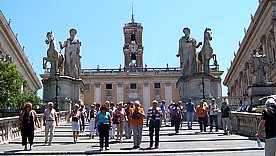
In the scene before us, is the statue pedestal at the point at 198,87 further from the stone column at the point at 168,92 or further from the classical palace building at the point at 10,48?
the stone column at the point at 168,92

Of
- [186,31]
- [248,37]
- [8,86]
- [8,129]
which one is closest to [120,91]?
[248,37]

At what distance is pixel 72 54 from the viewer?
88.5 ft

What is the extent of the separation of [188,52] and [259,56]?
17.3 feet

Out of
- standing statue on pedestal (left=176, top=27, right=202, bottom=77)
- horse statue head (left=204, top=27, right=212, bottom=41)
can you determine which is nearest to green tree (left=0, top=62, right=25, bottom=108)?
standing statue on pedestal (left=176, top=27, right=202, bottom=77)

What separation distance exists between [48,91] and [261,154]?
18499mm

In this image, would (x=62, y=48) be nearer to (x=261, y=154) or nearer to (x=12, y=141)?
(x=12, y=141)

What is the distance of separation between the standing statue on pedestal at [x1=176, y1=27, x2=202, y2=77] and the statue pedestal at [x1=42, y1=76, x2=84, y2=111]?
830 centimetres

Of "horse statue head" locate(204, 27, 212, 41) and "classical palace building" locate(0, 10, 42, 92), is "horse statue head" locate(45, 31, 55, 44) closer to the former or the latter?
"horse statue head" locate(204, 27, 212, 41)

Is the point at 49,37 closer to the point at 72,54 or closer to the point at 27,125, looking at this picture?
the point at 72,54

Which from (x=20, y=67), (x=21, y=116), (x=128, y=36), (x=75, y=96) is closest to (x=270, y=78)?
(x=75, y=96)

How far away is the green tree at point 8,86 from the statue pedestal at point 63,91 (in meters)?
2.01

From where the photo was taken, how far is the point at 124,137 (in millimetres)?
16016

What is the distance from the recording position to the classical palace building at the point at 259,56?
21.8 meters

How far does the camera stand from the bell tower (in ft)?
255
